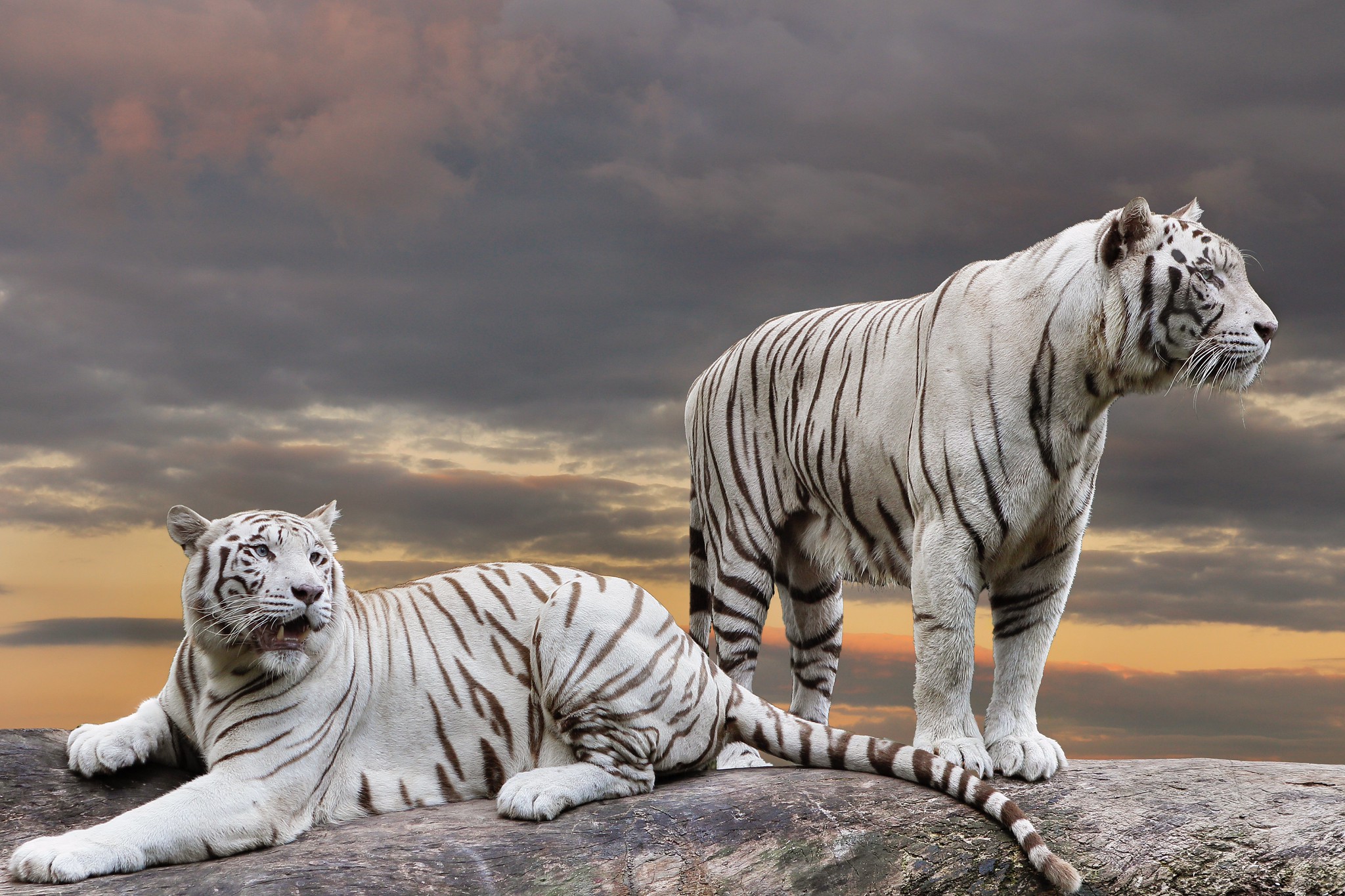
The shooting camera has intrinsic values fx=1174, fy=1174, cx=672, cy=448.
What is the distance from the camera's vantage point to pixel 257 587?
4.97 m

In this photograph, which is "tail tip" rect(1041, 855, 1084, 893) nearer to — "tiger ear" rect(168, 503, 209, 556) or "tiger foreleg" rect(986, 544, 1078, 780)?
"tiger foreleg" rect(986, 544, 1078, 780)

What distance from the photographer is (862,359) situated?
21.6 feet

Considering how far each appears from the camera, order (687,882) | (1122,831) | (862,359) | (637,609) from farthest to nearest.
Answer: (862,359) → (637,609) → (1122,831) → (687,882)

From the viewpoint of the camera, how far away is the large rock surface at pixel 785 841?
15.5 feet

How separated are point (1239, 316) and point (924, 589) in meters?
1.94

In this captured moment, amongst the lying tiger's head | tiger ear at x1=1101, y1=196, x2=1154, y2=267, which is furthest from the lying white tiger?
tiger ear at x1=1101, y1=196, x2=1154, y2=267

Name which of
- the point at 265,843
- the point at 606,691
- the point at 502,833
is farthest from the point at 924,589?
the point at 265,843

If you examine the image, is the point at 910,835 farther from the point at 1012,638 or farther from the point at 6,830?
the point at 6,830

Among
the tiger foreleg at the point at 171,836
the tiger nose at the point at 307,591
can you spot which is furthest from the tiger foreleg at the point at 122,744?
the tiger nose at the point at 307,591

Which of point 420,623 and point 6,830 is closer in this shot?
point 6,830

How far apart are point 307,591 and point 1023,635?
3.53 metres

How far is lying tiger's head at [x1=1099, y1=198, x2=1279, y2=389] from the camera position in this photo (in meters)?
5.48

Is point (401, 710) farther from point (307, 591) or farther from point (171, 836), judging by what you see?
point (171, 836)

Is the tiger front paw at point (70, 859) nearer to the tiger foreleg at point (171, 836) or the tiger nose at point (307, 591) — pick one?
the tiger foreleg at point (171, 836)
